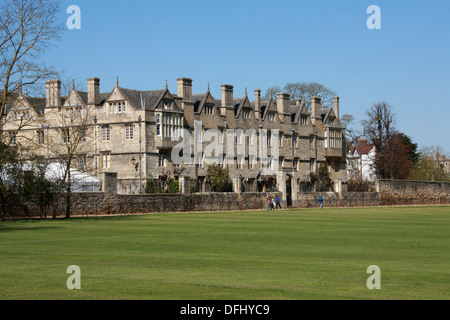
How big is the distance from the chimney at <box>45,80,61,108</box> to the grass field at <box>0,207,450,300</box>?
46.3m

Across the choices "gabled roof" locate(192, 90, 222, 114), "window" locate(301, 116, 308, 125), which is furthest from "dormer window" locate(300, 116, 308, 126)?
"gabled roof" locate(192, 90, 222, 114)

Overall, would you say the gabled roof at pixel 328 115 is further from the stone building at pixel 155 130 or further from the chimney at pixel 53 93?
the chimney at pixel 53 93

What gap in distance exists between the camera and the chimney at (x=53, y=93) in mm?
70500

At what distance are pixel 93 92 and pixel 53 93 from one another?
458 centimetres

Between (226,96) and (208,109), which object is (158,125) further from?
(226,96)

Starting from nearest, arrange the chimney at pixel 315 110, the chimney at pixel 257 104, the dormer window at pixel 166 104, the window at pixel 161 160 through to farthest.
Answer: the dormer window at pixel 166 104 < the window at pixel 161 160 < the chimney at pixel 257 104 < the chimney at pixel 315 110

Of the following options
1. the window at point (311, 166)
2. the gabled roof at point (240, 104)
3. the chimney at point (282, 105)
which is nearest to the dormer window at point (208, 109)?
the gabled roof at point (240, 104)

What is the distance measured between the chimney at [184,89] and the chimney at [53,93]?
12189 mm

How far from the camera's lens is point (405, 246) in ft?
70.7

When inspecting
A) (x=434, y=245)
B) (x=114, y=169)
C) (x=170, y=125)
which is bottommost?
(x=434, y=245)

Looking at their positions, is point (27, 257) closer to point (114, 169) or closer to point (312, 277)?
point (312, 277)

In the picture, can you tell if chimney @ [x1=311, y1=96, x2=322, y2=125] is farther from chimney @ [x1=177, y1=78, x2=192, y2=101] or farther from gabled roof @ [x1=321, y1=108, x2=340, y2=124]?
chimney @ [x1=177, y1=78, x2=192, y2=101]
